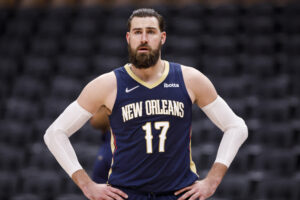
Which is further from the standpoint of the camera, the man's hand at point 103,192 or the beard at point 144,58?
the beard at point 144,58

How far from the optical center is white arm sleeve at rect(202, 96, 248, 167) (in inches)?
114

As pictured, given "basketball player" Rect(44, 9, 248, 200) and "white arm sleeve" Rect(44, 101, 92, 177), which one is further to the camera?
"white arm sleeve" Rect(44, 101, 92, 177)

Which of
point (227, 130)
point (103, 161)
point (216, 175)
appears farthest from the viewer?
point (103, 161)

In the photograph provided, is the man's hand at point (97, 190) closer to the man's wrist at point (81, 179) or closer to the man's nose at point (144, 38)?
the man's wrist at point (81, 179)

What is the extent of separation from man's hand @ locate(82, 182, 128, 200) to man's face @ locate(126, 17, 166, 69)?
0.79 m

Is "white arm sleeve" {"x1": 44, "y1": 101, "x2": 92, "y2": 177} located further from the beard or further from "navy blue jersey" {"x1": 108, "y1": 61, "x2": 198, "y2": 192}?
the beard

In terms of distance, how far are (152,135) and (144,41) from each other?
58cm

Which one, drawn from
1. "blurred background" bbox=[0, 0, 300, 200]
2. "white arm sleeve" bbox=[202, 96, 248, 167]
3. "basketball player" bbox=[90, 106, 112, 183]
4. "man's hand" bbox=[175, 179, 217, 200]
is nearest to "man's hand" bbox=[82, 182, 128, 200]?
"man's hand" bbox=[175, 179, 217, 200]

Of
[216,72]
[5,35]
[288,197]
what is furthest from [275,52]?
[5,35]

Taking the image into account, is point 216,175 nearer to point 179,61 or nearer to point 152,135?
point 152,135

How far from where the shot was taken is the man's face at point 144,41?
109 inches

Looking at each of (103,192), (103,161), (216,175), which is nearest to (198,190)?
(216,175)

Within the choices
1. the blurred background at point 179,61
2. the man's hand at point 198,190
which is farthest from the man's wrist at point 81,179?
the blurred background at point 179,61

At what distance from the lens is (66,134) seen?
9.43ft
